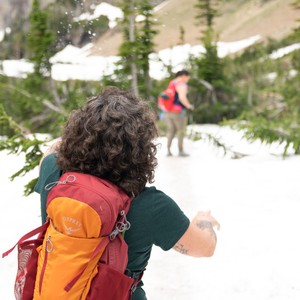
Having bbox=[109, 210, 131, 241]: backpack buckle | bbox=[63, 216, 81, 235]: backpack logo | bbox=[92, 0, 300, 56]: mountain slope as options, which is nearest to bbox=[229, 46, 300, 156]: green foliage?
bbox=[109, 210, 131, 241]: backpack buckle

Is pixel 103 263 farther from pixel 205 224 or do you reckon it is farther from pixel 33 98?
pixel 33 98

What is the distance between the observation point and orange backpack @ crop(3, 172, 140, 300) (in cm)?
149

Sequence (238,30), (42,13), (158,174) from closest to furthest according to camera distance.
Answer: (158,174)
(42,13)
(238,30)

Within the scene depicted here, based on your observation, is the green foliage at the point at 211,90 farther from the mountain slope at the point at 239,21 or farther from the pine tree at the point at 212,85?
the mountain slope at the point at 239,21

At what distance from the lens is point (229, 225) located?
508cm

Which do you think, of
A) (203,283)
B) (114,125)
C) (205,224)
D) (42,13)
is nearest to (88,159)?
(114,125)

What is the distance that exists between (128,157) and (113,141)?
79 millimetres

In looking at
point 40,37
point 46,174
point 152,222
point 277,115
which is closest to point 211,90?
point 277,115

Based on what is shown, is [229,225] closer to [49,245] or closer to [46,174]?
[46,174]

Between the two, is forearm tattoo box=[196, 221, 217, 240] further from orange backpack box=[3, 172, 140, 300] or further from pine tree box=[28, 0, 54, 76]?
pine tree box=[28, 0, 54, 76]

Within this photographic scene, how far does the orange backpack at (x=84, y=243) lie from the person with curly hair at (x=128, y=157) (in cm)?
5

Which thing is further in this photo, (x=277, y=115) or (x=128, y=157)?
(x=277, y=115)

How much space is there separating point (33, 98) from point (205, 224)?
11976mm

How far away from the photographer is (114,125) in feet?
5.17
